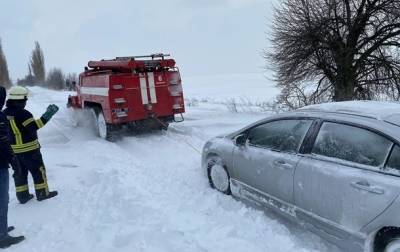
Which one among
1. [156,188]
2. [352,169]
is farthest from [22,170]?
[352,169]

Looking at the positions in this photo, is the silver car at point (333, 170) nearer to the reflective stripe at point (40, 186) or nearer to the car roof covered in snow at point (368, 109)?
the car roof covered in snow at point (368, 109)

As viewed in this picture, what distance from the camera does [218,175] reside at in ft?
20.5

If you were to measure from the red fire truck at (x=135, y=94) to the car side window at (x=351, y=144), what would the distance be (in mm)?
6829

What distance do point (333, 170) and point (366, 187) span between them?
440 millimetres

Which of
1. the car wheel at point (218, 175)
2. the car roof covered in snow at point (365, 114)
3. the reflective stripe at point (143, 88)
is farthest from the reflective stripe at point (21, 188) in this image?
the reflective stripe at point (143, 88)

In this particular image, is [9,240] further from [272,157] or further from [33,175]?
[272,157]

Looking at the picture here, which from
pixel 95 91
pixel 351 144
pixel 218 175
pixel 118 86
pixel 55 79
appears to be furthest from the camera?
pixel 55 79

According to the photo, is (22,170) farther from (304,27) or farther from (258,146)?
(304,27)

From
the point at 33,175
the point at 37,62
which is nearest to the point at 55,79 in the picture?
the point at 37,62

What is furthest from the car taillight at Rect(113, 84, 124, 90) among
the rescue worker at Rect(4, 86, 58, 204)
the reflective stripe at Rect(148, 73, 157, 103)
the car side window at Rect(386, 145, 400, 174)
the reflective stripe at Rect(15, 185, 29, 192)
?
the car side window at Rect(386, 145, 400, 174)

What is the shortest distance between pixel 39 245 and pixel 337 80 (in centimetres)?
1542

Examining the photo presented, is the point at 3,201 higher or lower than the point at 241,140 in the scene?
Answer: lower

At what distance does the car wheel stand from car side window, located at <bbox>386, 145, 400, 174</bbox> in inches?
109

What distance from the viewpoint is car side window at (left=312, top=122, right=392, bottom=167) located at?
3.74 meters
